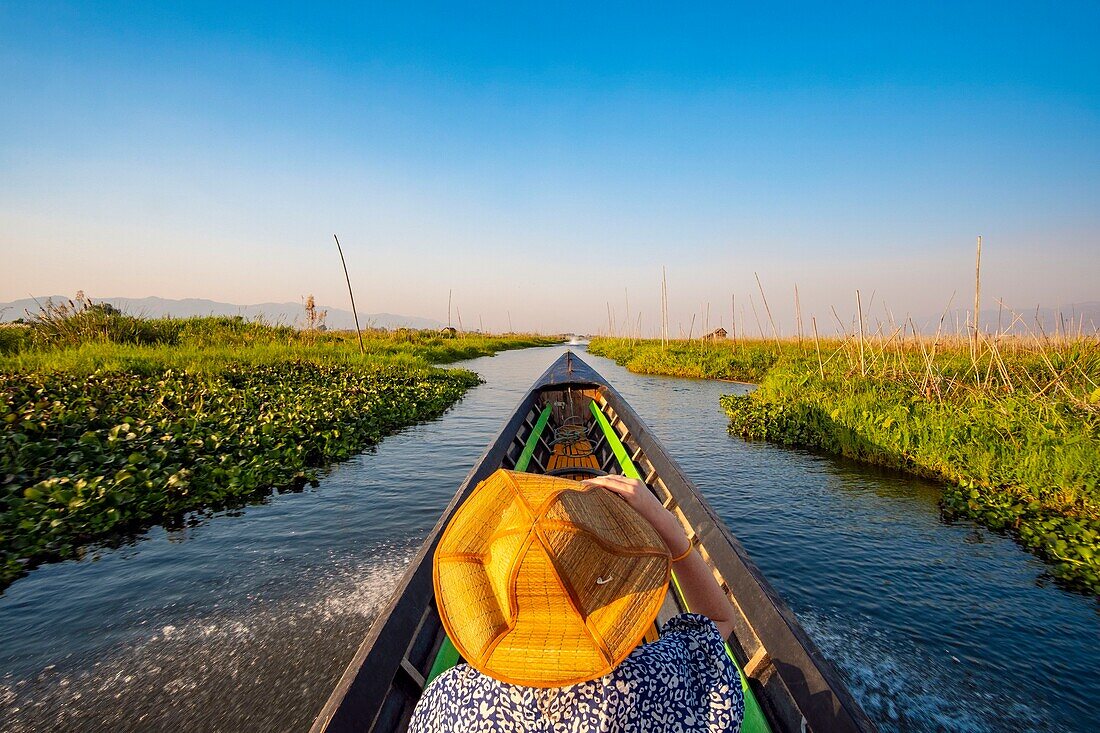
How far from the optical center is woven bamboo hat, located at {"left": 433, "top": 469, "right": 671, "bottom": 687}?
107 cm

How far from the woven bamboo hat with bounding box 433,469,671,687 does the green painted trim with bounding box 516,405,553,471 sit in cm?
381

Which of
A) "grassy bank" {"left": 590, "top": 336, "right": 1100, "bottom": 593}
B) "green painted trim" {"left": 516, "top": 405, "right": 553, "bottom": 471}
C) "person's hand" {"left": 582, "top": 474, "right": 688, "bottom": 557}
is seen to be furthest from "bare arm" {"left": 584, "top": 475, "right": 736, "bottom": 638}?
"grassy bank" {"left": 590, "top": 336, "right": 1100, "bottom": 593}

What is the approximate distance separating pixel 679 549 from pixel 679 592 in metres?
1.75

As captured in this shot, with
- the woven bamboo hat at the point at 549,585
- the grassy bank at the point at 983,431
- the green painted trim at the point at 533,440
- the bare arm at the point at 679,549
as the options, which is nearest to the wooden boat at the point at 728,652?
the bare arm at the point at 679,549

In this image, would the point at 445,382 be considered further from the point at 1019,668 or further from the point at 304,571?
the point at 1019,668

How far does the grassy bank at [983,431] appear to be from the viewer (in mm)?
5098

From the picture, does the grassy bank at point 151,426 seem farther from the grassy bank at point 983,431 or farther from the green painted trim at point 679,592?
the grassy bank at point 983,431

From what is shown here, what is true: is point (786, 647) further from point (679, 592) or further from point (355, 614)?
point (355, 614)

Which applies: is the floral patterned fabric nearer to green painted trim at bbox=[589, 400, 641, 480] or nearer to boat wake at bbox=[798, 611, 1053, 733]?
boat wake at bbox=[798, 611, 1053, 733]

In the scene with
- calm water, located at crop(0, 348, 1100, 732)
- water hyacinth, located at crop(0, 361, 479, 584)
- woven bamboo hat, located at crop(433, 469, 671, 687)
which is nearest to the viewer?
woven bamboo hat, located at crop(433, 469, 671, 687)

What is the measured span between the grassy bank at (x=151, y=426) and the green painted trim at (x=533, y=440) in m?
3.44

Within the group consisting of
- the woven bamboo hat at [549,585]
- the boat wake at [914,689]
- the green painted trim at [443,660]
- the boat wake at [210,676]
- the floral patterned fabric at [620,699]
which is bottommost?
the boat wake at [914,689]

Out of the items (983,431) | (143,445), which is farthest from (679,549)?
(983,431)

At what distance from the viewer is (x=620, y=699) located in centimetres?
113
